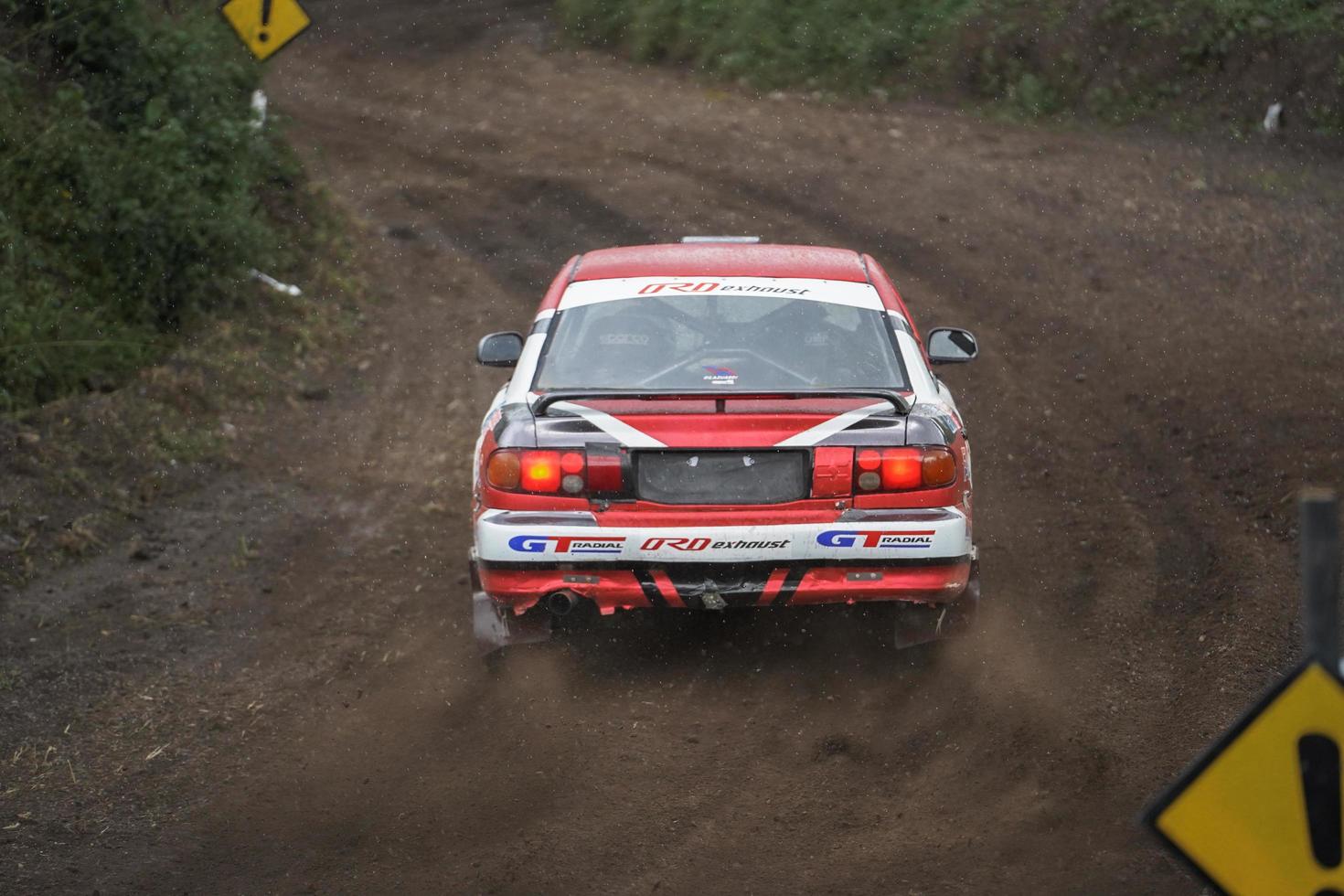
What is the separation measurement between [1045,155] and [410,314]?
6.59 meters

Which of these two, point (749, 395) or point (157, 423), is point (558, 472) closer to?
point (749, 395)

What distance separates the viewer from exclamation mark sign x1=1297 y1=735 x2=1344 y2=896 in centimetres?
271

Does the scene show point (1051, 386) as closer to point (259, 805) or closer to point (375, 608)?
point (375, 608)

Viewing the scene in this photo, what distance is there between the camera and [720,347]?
6.21 metres

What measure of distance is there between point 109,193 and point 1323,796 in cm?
905

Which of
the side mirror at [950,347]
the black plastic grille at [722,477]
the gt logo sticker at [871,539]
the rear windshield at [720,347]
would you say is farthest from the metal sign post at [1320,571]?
the side mirror at [950,347]

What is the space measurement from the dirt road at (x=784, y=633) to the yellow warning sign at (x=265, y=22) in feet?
6.31

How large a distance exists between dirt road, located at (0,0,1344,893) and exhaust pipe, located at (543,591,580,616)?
1.57 feet

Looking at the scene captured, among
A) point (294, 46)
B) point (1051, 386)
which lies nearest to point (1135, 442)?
point (1051, 386)

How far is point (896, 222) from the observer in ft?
43.3

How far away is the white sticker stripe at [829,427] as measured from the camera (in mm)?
5367

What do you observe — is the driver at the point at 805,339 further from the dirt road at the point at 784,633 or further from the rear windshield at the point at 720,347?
the dirt road at the point at 784,633

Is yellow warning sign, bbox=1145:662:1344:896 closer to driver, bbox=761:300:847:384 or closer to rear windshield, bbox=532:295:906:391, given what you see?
rear windshield, bbox=532:295:906:391

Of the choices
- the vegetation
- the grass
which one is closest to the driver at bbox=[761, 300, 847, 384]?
the grass
